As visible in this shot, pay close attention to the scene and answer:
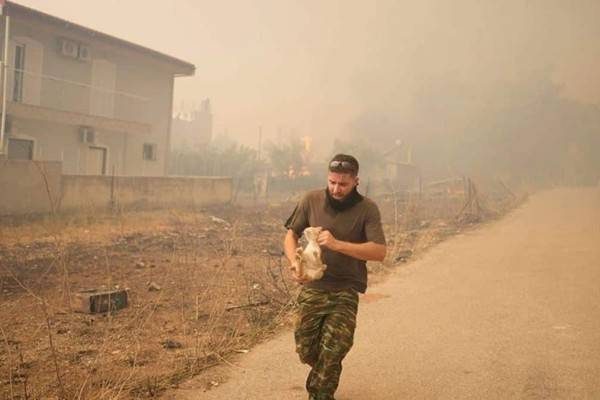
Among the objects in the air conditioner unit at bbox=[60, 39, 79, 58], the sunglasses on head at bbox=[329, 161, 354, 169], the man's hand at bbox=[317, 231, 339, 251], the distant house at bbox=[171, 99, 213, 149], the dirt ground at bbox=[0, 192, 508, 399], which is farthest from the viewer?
the distant house at bbox=[171, 99, 213, 149]

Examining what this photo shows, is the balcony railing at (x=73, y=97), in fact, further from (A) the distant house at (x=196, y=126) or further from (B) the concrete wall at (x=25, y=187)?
(A) the distant house at (x=196, y=126)

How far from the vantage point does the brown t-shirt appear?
3340mm

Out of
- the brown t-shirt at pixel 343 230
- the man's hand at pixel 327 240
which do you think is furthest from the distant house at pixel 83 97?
the man's hand at pixel 327 240

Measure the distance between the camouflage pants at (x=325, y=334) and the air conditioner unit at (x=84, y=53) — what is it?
1888 centimetres

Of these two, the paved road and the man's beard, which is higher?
the man's beard

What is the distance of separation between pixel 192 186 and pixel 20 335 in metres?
14.6

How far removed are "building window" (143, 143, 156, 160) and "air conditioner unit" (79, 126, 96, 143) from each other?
313 centimetres

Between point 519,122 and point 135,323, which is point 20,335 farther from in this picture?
point 519,122

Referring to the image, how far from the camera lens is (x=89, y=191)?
1566 centimetres

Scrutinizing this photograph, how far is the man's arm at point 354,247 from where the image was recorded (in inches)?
123

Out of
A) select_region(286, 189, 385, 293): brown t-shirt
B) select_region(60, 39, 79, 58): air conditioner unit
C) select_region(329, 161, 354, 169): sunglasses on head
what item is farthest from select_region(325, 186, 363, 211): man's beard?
select_region(60, 39, 79, 58): air conditioner unit

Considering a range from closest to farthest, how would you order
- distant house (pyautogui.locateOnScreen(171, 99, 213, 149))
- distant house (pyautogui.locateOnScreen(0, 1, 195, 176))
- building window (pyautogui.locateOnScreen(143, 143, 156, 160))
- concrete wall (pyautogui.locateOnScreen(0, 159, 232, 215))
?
concrete wall (pyautogui.locateOnScreen(0, 159, 232, 215)) < distant house (pyautogui.locateOnScreen(0, 1, 195, 176)) < building window (pyautogui.locateOnScreen(143, 143, 156, 160)) < distant house (pyautogui.locateOnScreen(171, 99, 213, 149))

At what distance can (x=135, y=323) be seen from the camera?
19.7 feet

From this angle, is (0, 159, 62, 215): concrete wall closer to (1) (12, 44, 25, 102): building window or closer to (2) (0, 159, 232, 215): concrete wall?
(2) (0, 159, 232, 215): concrete wall
